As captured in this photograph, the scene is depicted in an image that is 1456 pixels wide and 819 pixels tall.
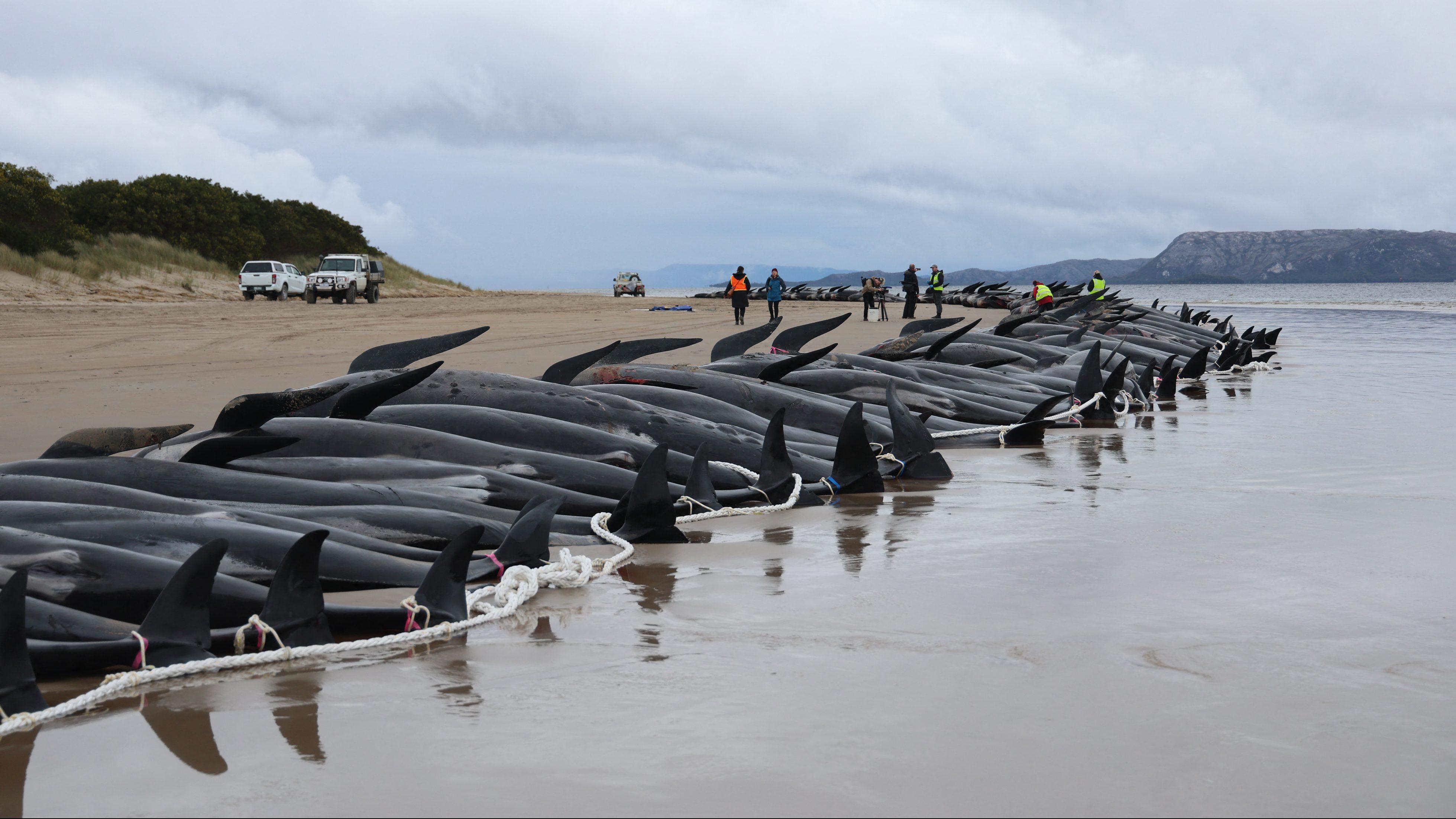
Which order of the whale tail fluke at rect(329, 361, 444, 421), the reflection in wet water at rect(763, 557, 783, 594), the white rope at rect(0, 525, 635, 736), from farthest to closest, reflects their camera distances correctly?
the whale tail fluke at rect(329, 361, 444, 421) → the reflection in wet water at rect(763, 557, 783, 594) → the white rope at rect(0, 525, 635, 736)

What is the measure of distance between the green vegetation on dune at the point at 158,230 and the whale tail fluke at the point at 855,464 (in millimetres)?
30238

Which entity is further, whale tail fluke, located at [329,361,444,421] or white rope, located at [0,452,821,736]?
whale tail fluke, located at [329,361,444,421]

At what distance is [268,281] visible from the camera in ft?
113

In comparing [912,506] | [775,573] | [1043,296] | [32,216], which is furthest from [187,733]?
[32,216]

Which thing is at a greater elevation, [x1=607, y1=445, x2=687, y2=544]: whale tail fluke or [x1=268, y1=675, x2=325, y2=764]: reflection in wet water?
[x1=607, y1=445, x2=687, y2=544]: whale tail fluke

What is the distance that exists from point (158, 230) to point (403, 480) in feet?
138

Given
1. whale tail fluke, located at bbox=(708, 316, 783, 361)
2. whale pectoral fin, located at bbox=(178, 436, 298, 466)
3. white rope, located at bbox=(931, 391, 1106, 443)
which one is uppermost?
whale tail fluke, located at bbox=(708, 316, 783, 361)

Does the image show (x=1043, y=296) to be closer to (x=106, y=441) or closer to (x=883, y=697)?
(x=106, y=441)

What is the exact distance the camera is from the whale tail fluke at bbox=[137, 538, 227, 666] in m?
2.82

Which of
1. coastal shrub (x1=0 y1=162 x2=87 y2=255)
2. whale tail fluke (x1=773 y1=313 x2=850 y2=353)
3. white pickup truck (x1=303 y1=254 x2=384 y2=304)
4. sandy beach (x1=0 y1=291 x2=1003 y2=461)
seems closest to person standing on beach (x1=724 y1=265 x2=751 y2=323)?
sandy beach (x1=0 y1=291 x2=1003 y2=461)

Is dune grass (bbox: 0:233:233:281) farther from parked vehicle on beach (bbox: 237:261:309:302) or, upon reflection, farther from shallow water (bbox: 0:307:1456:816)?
shallow water (bbox: 0:307:1456:816)

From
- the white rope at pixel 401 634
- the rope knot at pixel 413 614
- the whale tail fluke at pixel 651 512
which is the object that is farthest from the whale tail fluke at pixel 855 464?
the rope knot at pixel 413 614

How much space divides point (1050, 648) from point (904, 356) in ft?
25.5

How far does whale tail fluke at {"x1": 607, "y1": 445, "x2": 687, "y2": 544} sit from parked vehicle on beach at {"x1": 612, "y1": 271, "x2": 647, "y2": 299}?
51.9m
